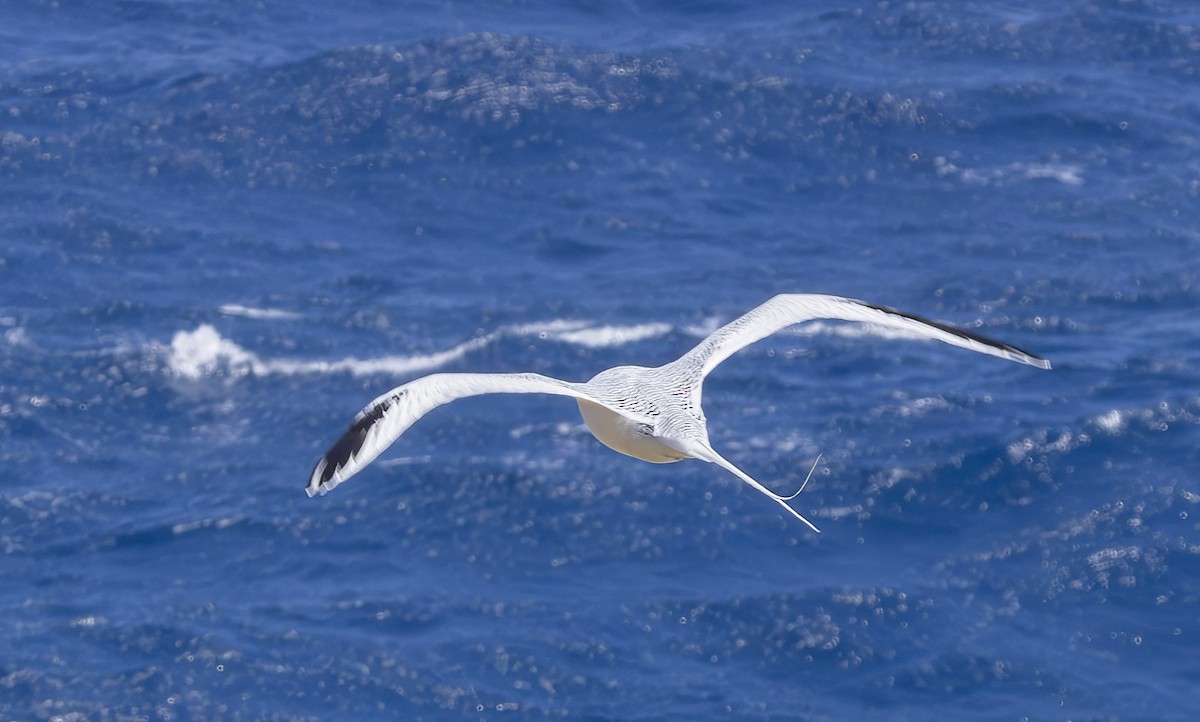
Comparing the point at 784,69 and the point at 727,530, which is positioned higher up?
the point at 784,69

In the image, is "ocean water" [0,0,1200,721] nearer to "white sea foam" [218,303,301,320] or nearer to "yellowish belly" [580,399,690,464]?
"white sea foam" [218,303,301,320]

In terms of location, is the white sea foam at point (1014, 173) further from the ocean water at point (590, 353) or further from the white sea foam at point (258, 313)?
the white sea foam at point (258, 313)

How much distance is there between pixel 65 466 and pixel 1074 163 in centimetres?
3925

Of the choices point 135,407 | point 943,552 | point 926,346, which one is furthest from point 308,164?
point 943,552

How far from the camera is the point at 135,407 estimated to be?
6072cm

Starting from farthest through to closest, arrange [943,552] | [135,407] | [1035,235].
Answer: [1035,235] → [135,407] → [943,552]

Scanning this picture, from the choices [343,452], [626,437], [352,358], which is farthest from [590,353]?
[343,452]

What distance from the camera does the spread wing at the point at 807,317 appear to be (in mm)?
31453

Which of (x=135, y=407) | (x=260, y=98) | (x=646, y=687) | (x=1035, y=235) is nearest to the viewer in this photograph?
(x=646, y=687)

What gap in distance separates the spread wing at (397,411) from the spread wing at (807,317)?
121 inches

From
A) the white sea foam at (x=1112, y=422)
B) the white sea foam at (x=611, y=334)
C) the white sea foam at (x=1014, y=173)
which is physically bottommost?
the white sea foam at (x=1112, y=422)

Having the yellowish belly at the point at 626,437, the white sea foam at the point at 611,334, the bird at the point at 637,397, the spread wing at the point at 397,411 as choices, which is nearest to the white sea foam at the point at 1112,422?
the white sea foam at the point at 611,334

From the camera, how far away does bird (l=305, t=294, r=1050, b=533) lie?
2838 cm

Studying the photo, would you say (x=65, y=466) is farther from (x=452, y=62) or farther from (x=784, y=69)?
(x=784, y=69)
